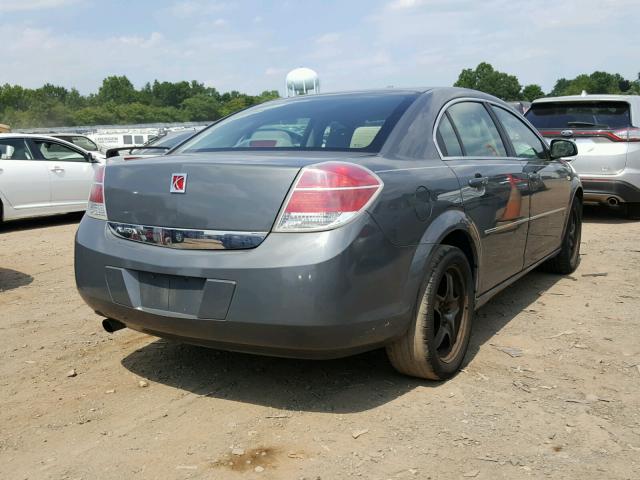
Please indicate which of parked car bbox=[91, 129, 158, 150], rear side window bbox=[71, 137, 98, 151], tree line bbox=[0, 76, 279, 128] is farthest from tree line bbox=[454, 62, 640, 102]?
rear side window bbox=[71, 137, 98, 151]

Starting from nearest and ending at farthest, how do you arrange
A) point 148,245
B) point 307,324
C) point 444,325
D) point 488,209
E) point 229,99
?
point 307,324 → point 148,245 → point 444,325 → point 488,209 → point 229,99

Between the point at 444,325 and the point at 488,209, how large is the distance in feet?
2.65

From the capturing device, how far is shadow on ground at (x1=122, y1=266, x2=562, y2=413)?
11.0 feet

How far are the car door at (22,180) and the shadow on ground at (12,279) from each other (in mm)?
3625

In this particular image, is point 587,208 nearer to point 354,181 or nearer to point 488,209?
point 488,209

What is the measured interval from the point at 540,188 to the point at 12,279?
4807 millimetres

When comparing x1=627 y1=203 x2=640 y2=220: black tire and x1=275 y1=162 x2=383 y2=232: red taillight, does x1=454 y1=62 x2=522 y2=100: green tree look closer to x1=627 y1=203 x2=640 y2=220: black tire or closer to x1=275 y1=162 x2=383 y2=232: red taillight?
x1=627 y1=203 x2=640 y2=220: black tire

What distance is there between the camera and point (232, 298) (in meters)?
2.92

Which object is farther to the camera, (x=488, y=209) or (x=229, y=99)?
(x=229, y=99)

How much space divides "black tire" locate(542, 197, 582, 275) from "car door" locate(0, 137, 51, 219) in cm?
771

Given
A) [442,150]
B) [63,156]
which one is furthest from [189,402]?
[63,156]

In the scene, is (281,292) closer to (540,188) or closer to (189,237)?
(189,237)

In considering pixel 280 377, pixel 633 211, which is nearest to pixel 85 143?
pixel 633 211

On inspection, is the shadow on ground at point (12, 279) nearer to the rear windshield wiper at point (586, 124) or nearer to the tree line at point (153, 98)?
the rear windshield wiper at point (586, 124)
